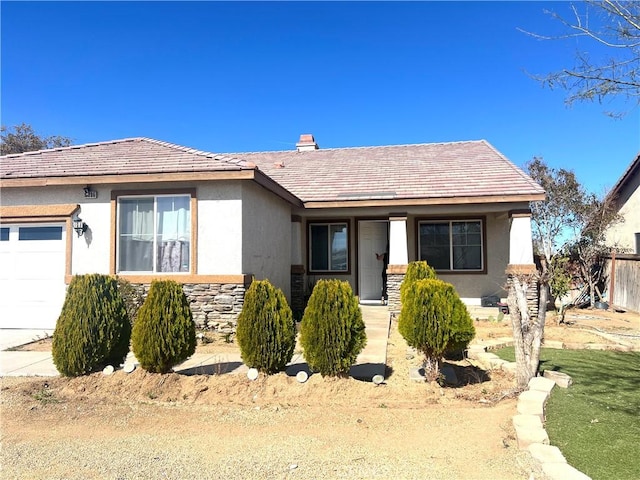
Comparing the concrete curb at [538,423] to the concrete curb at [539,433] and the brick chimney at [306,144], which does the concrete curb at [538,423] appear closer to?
the concrete curb at [539,433]

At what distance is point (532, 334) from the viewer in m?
5.24

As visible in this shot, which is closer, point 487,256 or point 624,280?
point 487,256

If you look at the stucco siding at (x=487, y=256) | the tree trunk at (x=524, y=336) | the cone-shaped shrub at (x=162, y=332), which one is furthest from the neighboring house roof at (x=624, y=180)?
the cone-shaped shrub at (x=162, y=332)

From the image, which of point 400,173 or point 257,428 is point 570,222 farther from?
point 257,428

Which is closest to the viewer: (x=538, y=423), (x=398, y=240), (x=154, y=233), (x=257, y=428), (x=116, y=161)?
(x=538, y=423)

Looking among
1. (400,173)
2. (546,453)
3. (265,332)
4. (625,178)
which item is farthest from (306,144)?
(546,453)

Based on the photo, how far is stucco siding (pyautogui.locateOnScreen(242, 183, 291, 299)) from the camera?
31.2 feet

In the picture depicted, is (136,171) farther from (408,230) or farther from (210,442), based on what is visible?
(408,230)

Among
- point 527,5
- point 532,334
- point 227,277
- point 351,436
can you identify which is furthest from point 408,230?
point 351,436

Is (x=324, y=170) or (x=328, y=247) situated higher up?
(x=324, y=170)

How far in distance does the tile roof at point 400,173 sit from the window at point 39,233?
6465 mm

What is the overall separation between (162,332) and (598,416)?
192 inches

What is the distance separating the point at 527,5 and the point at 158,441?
26.1 feet

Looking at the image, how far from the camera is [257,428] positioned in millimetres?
4227
